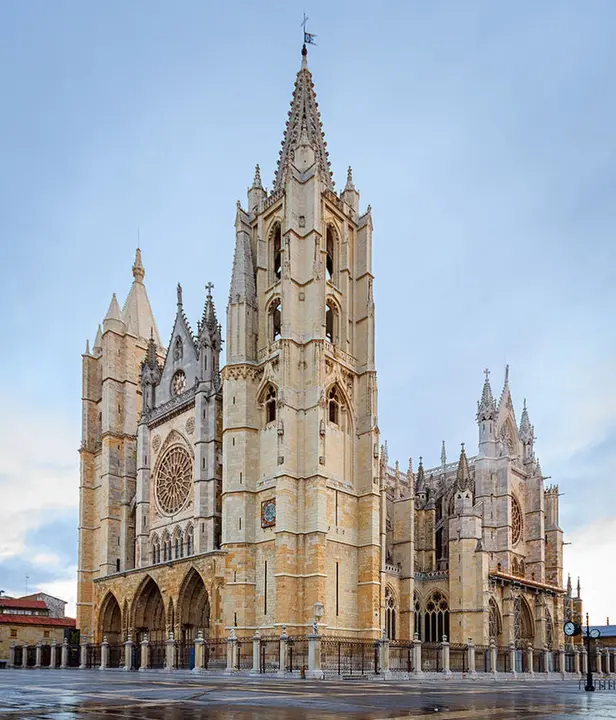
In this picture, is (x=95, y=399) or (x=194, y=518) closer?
(x=194, y=518)

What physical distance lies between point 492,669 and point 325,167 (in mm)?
30782

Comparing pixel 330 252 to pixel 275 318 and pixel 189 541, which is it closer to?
pixel 275 318

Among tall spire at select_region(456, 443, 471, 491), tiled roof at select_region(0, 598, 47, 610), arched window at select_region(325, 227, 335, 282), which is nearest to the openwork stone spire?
tall spire at select_region(456, 443, 471, 491)

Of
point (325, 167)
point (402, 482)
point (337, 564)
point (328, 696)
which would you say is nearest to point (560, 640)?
point (402, 482)

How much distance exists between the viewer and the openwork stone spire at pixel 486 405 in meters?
58.2

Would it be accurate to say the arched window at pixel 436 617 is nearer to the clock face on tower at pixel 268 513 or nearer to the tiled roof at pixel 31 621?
the clock face on tower at pixel 268 513

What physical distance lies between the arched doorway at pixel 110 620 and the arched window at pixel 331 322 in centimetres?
2208

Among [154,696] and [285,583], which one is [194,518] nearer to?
[285,583]

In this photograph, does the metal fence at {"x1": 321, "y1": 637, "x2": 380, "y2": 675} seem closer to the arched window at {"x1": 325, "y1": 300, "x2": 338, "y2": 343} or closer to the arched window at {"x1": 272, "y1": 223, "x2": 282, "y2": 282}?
the arched window at {"x1": 325, "y1": 300, "x2": 338, "y2": 343}

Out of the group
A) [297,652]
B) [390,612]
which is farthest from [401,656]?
A: [390,612]

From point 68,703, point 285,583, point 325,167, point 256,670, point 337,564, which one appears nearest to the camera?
point 68,703

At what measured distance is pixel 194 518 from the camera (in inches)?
1732

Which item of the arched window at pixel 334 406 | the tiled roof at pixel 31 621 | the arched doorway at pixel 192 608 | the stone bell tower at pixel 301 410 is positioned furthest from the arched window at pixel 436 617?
the tiled roof at pixel 31 621

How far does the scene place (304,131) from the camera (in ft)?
156
